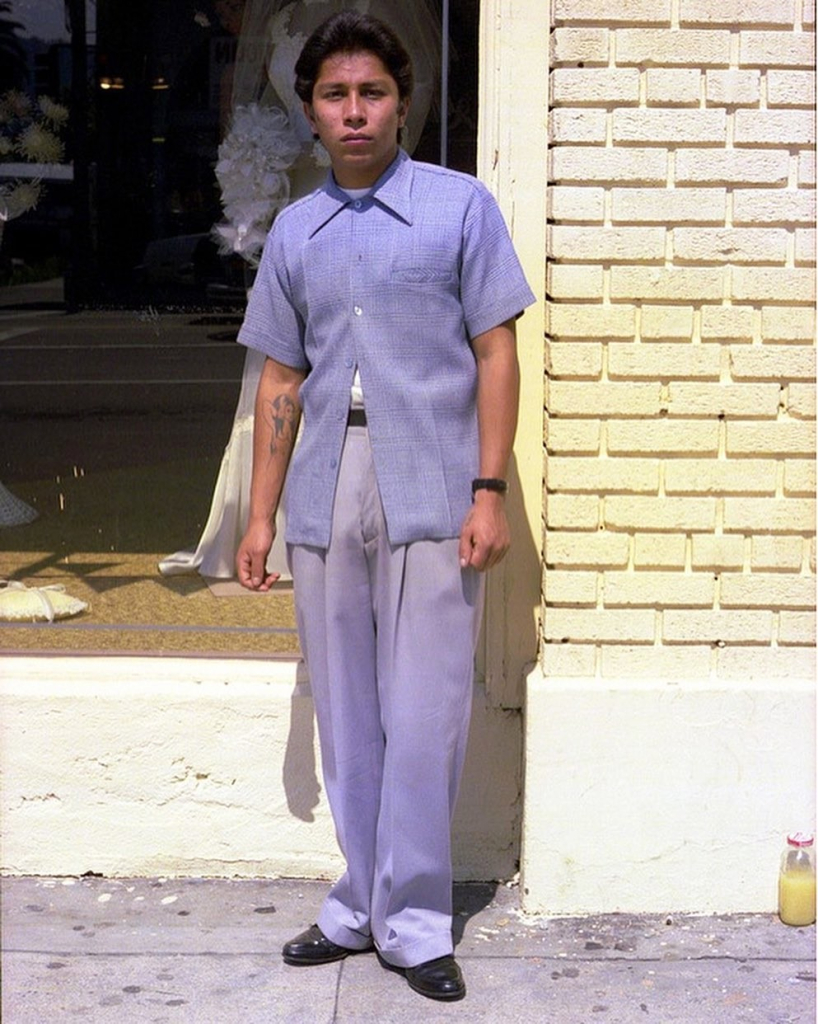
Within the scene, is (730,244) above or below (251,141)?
below

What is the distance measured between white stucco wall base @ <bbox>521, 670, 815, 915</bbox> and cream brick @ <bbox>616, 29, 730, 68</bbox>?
1.57m

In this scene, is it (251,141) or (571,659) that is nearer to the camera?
(571,659)

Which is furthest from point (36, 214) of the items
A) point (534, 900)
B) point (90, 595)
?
point (534, 900)

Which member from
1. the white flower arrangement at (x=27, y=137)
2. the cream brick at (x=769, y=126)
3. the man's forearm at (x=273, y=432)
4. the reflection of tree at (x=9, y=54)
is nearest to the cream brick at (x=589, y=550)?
the man's forearm at (x=273, y=432)

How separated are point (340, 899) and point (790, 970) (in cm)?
112

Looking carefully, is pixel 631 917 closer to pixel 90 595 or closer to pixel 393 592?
pixel 393 592

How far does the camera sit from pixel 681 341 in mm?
4297

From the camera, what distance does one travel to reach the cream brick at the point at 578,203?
424cm

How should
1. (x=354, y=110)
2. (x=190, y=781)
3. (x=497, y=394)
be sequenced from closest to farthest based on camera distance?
(x=354, y=110), (x=497, y=394), (x=190, y=781)

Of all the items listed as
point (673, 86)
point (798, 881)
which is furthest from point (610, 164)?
point (798, 881)

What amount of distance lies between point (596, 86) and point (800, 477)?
1113 millimetres

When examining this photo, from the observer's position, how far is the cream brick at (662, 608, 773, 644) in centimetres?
438

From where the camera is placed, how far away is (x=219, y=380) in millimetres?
4898

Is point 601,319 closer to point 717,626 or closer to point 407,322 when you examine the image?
point 407,322
